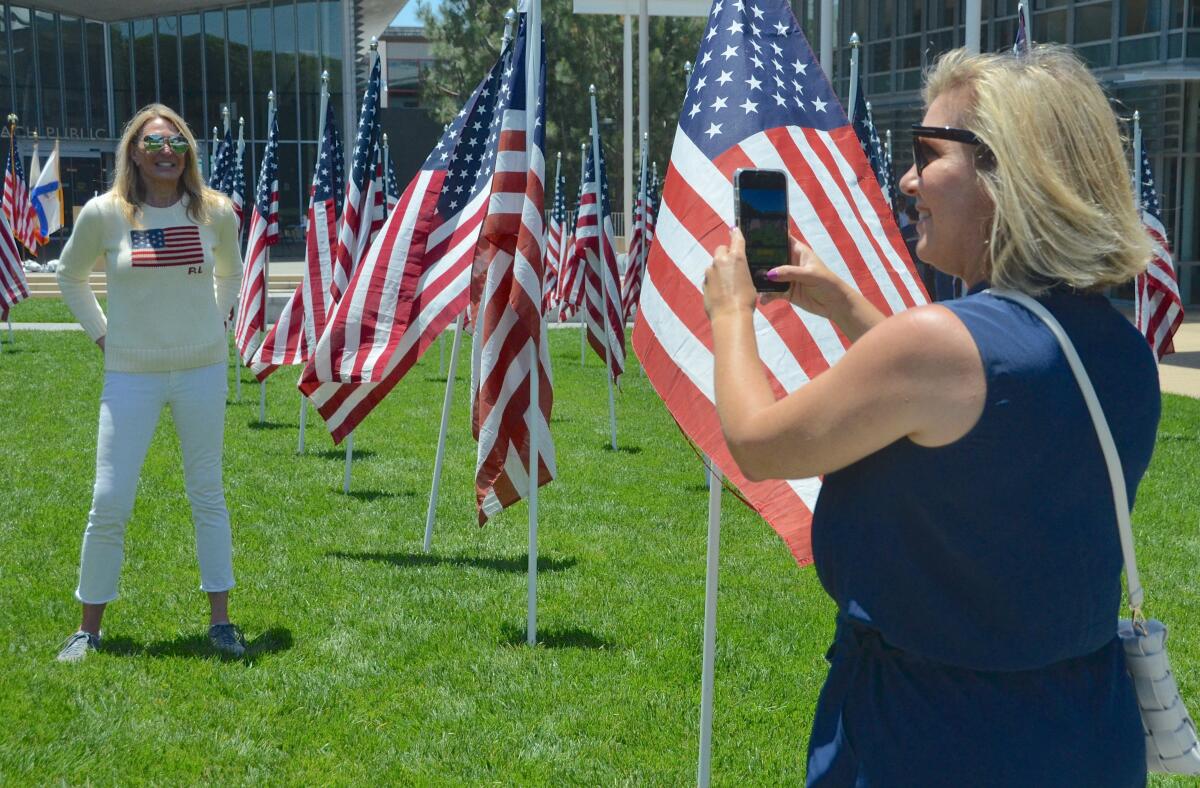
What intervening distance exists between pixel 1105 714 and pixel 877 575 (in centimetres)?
40

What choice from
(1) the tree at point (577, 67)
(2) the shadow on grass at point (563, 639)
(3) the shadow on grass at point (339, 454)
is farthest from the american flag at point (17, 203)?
(1) the tree at point (577, 67)

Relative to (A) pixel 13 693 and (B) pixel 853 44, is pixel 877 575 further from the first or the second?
(B) pixel 853 44

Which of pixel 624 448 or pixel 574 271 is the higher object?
pixel 574 271

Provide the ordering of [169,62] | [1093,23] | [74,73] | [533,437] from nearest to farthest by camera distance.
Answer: [533,437] < [1093,23] < [74,73] < [169,62]

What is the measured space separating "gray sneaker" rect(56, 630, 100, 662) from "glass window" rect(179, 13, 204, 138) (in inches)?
1846

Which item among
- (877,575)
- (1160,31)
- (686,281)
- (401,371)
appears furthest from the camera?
(1160,31)

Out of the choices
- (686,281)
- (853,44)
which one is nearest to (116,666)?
(686,281)

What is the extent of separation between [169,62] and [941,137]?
5196cm

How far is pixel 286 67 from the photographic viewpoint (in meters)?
50.3

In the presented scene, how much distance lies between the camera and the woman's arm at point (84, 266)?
568 centimetres

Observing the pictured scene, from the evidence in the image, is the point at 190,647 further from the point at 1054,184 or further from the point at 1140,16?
the point at 1140,16

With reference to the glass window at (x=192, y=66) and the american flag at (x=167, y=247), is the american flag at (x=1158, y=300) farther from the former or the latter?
the glass window at (x=192, y=66)

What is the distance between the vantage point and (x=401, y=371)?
8.05 m

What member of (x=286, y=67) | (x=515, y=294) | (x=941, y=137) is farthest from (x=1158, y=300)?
(x=286, y=67)
